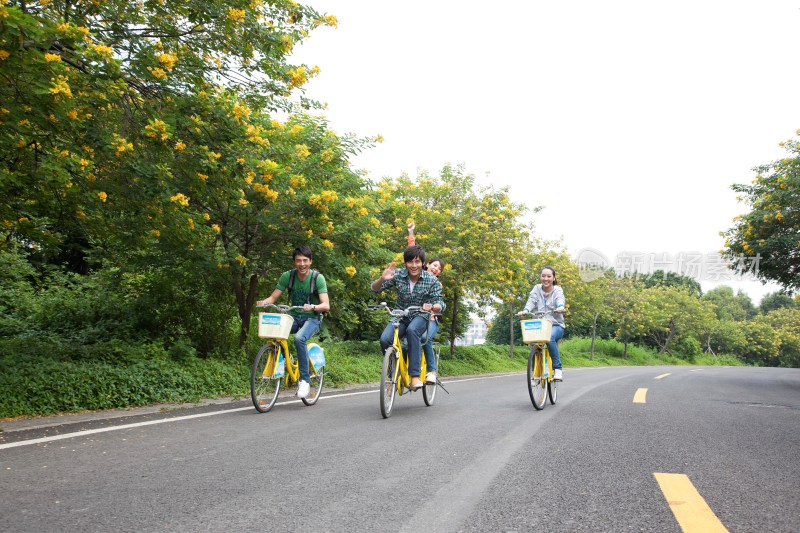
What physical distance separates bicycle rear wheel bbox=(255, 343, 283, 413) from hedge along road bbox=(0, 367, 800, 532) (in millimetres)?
487

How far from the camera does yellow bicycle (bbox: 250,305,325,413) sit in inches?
271

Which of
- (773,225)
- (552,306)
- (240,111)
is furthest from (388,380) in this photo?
(773,225)

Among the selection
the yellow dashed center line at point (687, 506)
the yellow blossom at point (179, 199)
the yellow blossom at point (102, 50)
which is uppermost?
the yellow blossom at point (102, 50)

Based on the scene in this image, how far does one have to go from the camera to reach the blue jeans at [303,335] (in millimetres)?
7289

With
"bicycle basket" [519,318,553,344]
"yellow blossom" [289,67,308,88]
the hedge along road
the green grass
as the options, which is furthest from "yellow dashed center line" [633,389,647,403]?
"yellow blossom" [289,67,308,88]

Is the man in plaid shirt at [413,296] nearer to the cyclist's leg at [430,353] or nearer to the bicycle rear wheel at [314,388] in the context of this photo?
the cyclist's leg at [430,353]

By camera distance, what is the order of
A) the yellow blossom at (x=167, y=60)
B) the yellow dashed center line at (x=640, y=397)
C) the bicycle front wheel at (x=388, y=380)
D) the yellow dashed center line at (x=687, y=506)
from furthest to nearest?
1. the yellow dashed center line at (x=640, y=397)
2. the yellow blossom at (x=167, y=60)
3. the bicycle front wheel at (x=388, y=380)
4. the yellow dashed center line at (x=687, y=506)

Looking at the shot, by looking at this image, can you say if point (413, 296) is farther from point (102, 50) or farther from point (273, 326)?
point (102, 50)

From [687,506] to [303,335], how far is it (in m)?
4.94

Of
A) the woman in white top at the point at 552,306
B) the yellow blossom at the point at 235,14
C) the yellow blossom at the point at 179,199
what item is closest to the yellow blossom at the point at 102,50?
the yellow blossom at the point at 235,14

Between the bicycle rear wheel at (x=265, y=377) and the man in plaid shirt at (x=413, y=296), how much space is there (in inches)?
53.2

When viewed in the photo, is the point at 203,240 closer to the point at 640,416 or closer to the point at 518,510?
the point at 640,416

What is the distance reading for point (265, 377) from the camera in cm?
707

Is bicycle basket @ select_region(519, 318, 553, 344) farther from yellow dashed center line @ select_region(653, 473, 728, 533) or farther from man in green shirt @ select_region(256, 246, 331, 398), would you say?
yellow dashed center line @ select_region(653, 473, 728, 533)
